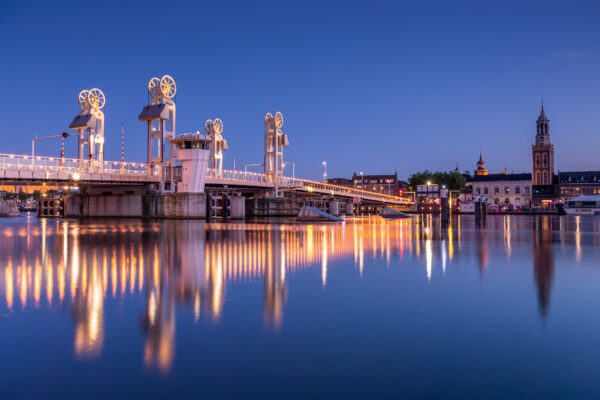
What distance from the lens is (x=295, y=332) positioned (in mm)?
6949

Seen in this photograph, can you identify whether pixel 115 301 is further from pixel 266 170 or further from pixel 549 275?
pixel 266 170

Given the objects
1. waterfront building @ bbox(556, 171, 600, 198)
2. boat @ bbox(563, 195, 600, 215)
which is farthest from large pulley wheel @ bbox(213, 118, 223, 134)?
waterfront building @ bbox(556, 171, 600, 198)

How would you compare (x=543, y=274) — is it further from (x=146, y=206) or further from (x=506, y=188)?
(x=506, y=188)

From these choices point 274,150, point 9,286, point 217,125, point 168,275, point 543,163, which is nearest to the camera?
point 9,286

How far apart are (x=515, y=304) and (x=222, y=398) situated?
6.61m

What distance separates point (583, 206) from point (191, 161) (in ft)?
307

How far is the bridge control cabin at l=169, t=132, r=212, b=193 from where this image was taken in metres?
62.1

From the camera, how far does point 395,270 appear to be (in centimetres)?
1420

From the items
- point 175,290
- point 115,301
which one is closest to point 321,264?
point 175,290

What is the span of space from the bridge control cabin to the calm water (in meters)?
48.8

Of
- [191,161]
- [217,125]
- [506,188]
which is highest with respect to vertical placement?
[217,125]

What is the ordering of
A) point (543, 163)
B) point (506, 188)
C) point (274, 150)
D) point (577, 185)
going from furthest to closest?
point (543, 163), point (506, 188), point (577, 185), point (274, 150)

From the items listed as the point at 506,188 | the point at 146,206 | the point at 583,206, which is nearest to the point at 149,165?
the point at 146,206

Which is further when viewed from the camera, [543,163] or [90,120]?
[543,163]
